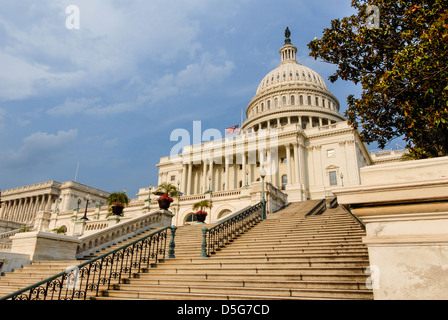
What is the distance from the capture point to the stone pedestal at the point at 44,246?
13.0m

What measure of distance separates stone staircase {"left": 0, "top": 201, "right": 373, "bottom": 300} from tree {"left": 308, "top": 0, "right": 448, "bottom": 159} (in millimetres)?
4502

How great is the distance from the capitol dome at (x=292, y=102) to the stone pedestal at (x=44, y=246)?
60220mm

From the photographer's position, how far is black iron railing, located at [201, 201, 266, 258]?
12.1m

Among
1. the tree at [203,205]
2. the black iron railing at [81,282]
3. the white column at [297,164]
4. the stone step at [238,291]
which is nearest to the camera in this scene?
the stone step at [238,291]

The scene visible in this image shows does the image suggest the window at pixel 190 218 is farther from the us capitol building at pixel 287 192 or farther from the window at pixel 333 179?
the window at pixel 333 179

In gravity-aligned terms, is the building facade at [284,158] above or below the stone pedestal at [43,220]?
above

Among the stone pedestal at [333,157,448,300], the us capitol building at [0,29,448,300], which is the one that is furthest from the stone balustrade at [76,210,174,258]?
the stone pedestal at [333,157,448,300]

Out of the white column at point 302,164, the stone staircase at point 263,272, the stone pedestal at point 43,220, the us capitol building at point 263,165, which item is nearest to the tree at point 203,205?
the us capitol building at point 263,165

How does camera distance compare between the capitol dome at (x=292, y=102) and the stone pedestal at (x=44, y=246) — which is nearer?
the stone pedestal at (x=44, y=246)

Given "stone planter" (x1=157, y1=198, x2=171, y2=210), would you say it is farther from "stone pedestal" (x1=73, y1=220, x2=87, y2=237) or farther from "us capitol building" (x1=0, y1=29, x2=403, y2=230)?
"stone pedestal" (x1=73, y1=220, x2=87, y2=237)

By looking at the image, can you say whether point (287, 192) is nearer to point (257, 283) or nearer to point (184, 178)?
point (184, 178)
